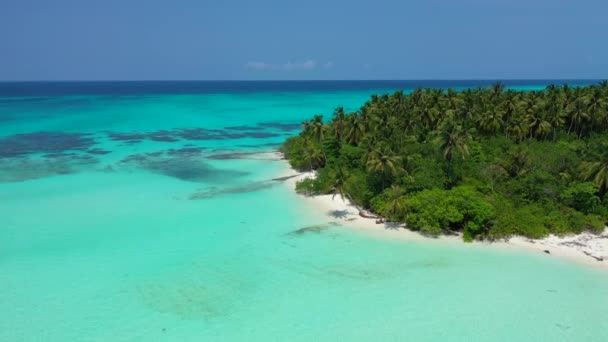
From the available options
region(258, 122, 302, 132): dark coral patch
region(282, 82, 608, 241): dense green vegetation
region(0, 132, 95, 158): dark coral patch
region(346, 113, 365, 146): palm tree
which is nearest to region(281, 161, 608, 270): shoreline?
region(282, 82, 608, 241): dense green vegetation

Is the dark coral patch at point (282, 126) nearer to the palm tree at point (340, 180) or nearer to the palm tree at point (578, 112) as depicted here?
the palm tree at point (578, 112)

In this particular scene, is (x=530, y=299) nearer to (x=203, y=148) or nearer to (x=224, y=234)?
(x=224, y=234)

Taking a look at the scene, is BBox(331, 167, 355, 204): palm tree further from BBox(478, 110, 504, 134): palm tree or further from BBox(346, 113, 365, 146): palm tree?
BBox(478, 110, 504, 134): palm tree

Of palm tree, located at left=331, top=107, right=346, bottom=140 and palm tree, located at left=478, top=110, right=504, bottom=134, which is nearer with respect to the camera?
palm tree, located at left=478, top=110, right=504, bottom=134

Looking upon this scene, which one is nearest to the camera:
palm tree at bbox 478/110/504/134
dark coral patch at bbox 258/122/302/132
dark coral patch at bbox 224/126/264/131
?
palm tree at bbox 478/110/504/134

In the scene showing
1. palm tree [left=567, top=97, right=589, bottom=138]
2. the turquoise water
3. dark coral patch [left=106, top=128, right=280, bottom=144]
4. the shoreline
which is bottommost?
the turquoise water

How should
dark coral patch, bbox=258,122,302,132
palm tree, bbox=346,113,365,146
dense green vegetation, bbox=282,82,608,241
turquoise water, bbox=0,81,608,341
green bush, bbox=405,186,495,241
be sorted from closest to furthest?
turquoise water, bbox=0,81,608,341 < green bush, bbox=405,186,495,241 < dense green vegetation, bbox=282,82,608,241 < palm tree, bbox=346,113,365,146 < dark coral patch, bbox=258,122,302,132

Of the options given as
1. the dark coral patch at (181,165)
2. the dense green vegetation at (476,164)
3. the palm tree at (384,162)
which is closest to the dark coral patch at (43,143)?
the dark coral patch at (181,165)

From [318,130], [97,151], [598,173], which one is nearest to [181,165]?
[97,151]
